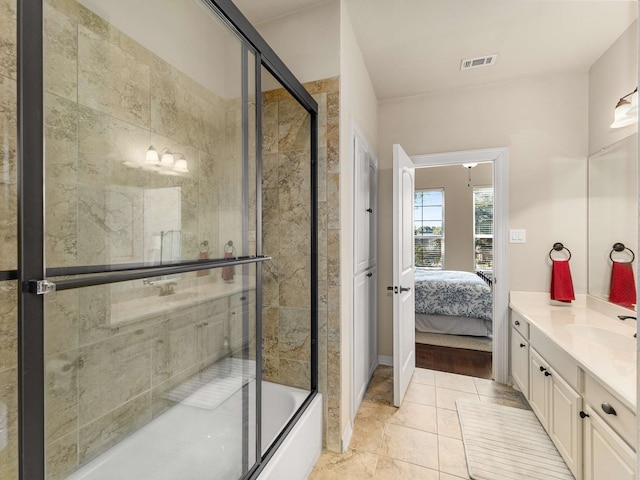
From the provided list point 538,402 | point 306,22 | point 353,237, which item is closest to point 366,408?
point 538,402

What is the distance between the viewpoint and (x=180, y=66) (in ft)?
3.94

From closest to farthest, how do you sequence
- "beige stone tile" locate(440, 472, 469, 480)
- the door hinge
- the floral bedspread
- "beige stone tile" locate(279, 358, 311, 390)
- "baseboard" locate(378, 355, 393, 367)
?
1. the door hinge
2. "beige stone tile" locate(440, 472, 469, 480)
3. "beige stone tile" locate(279, 358, 311, 390)
4. "baseboard" locate(378, 355, 393, 367)
5. the floral bedspread

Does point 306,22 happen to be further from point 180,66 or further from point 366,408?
point 366,408

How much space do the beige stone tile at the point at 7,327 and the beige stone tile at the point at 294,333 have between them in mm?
1225

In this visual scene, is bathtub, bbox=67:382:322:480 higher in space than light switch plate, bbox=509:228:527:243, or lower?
lower

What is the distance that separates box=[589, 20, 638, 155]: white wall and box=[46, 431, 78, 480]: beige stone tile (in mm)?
3321

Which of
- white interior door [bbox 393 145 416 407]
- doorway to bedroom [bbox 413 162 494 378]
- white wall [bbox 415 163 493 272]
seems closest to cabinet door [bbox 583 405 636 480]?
white interior door [bbox 393 145 416 407]

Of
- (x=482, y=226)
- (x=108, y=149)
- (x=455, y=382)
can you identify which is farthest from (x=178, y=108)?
(x=482, y=226)

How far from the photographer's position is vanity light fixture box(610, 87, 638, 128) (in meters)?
1.95

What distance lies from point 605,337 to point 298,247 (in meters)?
1.96

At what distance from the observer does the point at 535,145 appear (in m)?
2.68

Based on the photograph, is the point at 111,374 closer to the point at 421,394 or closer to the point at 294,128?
the point at 294,128

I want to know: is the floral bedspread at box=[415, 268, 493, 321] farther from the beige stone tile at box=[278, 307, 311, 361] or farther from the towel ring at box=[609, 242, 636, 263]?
the beige stone tile at box=[278, 307, 311, 361]

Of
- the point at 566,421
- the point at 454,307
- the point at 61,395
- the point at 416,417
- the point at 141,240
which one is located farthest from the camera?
the point at 454,307
